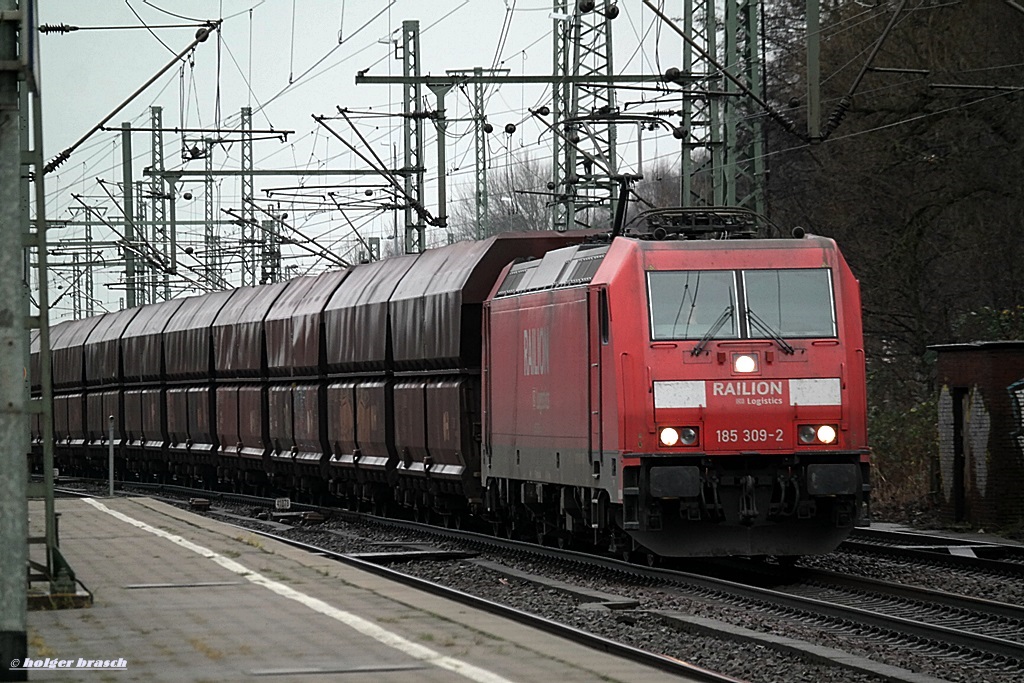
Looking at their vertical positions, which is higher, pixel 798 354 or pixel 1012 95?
pixel 1012 95

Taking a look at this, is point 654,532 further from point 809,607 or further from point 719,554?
point 809,607

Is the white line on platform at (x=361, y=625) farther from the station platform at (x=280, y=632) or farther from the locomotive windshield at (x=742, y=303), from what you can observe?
the locomotive windshield at (x=742, y=303)

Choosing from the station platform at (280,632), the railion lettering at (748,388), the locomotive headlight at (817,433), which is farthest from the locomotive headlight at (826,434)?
the station platform at (280,632)

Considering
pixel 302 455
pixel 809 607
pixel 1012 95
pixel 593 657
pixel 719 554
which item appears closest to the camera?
pixel 593 657

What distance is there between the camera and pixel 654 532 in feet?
52.0

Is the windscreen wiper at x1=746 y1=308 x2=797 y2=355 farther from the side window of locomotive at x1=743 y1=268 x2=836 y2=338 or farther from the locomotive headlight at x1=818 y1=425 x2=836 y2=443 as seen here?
the locomotive headlight at x1=818 y1=425 x2=836 y2=443

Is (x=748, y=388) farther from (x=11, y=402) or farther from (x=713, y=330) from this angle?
(x=11, y=402)

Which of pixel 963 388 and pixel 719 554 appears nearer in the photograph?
pixel 719 554

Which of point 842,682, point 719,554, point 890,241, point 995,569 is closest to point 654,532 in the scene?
point 719,554

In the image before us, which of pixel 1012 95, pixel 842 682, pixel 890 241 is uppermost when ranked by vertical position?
pixel 1012 95

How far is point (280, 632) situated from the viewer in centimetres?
1097

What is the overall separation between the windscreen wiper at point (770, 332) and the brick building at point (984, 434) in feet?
18.4

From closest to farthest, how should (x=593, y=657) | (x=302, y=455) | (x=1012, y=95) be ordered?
1. (x=593, y=657)
2. (x=1012, y=95)
3. (x=302, y=455)

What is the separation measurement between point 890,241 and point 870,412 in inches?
124
